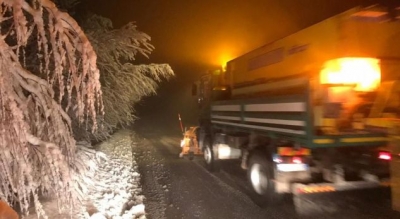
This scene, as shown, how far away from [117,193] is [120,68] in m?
6.18

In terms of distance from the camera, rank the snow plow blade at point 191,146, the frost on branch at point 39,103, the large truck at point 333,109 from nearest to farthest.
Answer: the frost on branch at point 39,103 < the large truck at point 333,109 < the snow plow blade at point 191,146

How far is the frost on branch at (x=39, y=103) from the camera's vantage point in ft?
14.0

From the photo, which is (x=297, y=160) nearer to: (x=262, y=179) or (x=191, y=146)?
(x=262, y=179)

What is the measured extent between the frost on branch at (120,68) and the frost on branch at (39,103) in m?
5.12

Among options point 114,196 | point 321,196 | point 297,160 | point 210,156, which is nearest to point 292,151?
point 297,160

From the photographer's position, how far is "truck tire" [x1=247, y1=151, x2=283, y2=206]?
289 inches

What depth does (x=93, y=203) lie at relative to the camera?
7.38 meters

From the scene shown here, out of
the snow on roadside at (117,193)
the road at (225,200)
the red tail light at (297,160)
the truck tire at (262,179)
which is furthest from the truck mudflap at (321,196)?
the snow on roadside at (117,193)

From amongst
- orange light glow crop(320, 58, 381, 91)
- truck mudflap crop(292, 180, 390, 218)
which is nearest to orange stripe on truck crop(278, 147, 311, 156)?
truck mudflap crop(292, 180, 390, 218)

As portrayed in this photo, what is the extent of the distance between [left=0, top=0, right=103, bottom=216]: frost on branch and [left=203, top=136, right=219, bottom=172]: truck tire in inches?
244

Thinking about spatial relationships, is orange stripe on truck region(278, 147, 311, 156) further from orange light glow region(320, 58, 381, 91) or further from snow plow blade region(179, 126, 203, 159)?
snow plow blade region(179, 126, 203, 159)

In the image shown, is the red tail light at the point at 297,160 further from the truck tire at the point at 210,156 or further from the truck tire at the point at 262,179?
the truck tire at the point at 210,156

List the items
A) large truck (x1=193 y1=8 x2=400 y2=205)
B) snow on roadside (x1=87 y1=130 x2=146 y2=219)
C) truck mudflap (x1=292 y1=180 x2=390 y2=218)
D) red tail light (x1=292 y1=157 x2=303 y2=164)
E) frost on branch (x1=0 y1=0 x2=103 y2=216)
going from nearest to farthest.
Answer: frost on branch (x1=0 y1=0 x2=103 y2=216)
large truck (x1=193 y1=8 x2=400 y2=205)
truck mudflap (x1=292 y1=180 x2=390 y2=218)
snow on roadside (x1=87 y1=130 x2=146 y2=219)
red tail light (x1=292 y1=157 x2=303 y2=164)

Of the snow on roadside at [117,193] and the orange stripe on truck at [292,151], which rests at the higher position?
the orange stripe on truck at [292,151]
